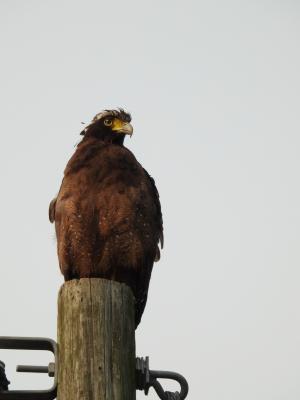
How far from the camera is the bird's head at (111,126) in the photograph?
6.73m

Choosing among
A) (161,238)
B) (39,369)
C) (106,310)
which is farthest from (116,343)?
(161,238)

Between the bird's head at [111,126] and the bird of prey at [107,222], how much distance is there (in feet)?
2.57

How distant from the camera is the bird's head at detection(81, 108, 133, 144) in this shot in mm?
6734

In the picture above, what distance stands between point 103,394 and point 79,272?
9.98 ft

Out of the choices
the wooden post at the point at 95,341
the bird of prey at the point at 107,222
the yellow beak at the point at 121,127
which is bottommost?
the wooden post at the point at 95,341

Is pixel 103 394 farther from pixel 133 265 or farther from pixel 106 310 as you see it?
pixel 133 265

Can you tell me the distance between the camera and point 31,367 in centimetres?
290

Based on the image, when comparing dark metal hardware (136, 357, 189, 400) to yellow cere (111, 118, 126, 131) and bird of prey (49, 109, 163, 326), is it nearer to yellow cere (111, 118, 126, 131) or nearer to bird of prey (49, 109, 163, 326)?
bird of prey (49, 109, 163, 326)

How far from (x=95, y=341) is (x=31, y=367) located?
368mm

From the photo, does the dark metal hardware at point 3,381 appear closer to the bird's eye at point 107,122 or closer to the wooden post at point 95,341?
the wooden post at point 95,341

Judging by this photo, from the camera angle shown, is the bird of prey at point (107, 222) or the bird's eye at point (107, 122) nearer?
the bird of prey at point (107, 222)

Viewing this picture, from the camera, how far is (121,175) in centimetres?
575

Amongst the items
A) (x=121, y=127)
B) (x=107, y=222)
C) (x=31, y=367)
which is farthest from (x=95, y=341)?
(x=121, y=127)

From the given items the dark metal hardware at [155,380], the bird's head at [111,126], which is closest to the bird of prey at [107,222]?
the bird's head at [111,126]
